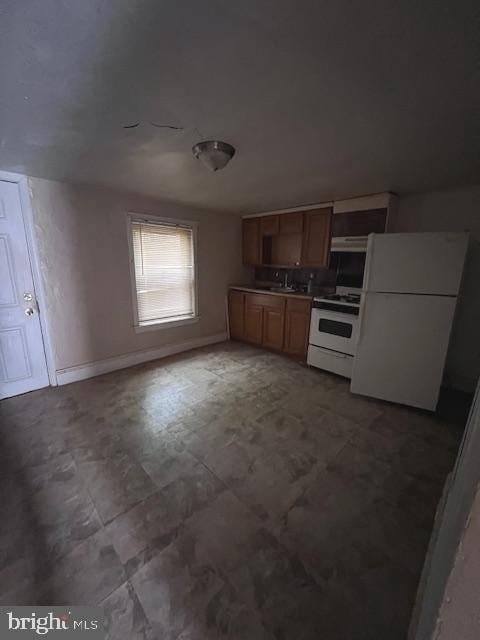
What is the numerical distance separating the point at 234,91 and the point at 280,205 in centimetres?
252

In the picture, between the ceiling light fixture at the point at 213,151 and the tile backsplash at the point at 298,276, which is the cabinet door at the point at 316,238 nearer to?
the tile backsplash at the point at 298,276

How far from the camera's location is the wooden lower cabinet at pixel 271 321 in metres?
3.57

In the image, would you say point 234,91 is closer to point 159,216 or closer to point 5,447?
point 159,216

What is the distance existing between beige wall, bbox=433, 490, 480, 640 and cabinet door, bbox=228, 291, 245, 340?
392 centimetres

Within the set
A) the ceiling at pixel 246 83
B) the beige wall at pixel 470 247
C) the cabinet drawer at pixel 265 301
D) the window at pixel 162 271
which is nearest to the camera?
the ceiling at pixel 246 83

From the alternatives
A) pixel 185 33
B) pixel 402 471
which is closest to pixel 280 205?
pixel 185 33

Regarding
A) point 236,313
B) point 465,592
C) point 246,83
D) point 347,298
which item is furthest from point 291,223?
point 465,592

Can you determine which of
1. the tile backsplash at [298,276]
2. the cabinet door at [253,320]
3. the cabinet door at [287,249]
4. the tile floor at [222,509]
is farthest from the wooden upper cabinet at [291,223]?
the tile floor at [222,509]

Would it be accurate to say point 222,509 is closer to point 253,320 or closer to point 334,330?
point 334,330

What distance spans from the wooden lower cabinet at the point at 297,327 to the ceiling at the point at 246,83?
1.76 m

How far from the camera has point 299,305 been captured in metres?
3.54

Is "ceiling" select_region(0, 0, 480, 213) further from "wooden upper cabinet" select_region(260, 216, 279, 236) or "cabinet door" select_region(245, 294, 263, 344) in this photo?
"cabinet door" select_region(245, 294, 263, 344)

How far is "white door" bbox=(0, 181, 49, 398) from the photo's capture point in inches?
96.2

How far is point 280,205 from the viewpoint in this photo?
361cm
